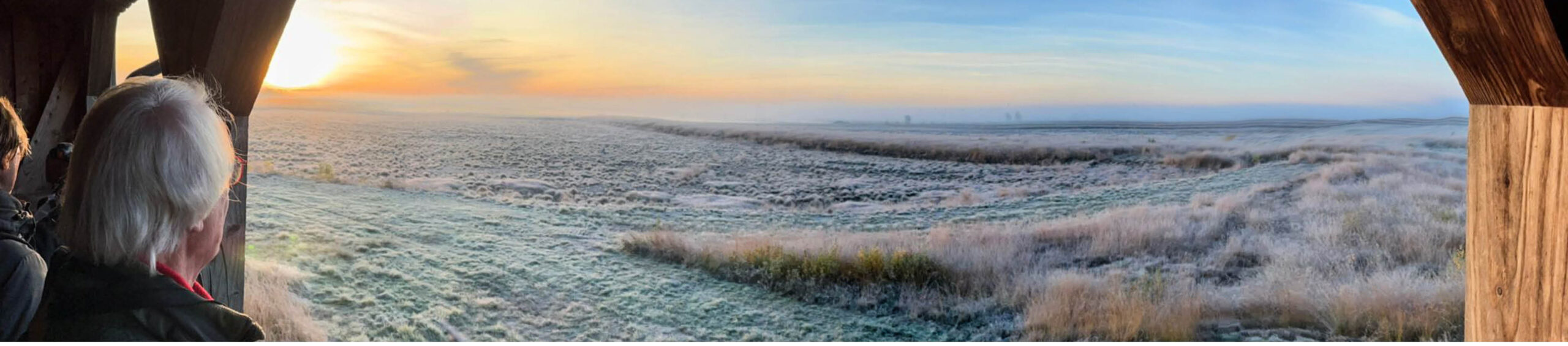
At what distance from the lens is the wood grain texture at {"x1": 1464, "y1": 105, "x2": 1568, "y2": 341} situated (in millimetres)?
778

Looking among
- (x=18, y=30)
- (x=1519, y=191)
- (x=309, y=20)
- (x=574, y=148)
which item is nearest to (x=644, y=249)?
(x=574, y=148)

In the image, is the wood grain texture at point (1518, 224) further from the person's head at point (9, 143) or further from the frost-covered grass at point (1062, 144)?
the frost-covered grass at point (1062, 144)

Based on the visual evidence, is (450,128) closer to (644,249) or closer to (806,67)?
(644,249)

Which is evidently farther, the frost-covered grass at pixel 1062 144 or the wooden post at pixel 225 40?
the frost-covered grass at pixel 1062 144

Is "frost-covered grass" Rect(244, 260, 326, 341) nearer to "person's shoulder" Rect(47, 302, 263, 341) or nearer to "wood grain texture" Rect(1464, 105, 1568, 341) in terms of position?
"person's shoulder" Rect(47, 302, 263, 341)

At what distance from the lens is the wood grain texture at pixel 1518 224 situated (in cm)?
78

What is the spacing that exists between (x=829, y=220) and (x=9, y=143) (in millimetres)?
6636

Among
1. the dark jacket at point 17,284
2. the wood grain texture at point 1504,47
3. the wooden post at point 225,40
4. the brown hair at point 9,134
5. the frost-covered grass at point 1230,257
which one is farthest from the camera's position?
the frost-covered grass at point 1230,257

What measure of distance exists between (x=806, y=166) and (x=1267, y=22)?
→ 443cm

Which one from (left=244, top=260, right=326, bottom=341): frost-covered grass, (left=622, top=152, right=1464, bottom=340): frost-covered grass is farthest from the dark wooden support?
(left=622, top=152, right=1464, bottom=340): frost-covered grass

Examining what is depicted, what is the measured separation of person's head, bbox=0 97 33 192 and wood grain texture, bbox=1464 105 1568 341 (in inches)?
77.4

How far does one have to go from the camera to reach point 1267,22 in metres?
7.77

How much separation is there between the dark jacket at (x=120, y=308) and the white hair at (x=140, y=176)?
2cm

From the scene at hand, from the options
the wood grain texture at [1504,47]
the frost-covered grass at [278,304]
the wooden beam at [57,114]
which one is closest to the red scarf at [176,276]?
the wood grain texture at [1504,47]
